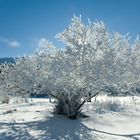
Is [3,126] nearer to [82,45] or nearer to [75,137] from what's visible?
[75,137]

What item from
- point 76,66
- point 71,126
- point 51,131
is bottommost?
point 51,131

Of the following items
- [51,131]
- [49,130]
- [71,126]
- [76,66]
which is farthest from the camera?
[76,66]

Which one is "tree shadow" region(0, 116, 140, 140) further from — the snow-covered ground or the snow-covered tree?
the snow-covered tree

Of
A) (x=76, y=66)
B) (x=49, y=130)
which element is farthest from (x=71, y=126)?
(x=76, y=66)

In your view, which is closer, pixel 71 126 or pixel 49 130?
pixel 49 130

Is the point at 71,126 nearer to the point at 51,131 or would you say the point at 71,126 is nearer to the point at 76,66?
the point at 51,131

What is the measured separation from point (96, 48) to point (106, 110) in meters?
4.46

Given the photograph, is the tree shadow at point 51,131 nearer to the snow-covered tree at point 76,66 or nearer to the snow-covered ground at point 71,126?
the snow-covered ground at point 71,126

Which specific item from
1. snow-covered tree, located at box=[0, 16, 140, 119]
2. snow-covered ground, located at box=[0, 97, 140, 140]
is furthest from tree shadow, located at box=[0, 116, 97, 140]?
snow-covered tree, located at box=[0, 16, 140, 119]

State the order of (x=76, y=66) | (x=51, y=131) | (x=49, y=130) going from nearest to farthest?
1. (x=51, y=131)
2. (x=49, y=130)
3. (x=76, y=66)

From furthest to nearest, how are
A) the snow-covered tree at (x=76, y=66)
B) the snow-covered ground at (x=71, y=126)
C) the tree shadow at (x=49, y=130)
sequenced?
the snow-covered tree at (x=76, y=66) → the snow-covered ground at (x=71, y=126) → the tree shadow at (x=49, y=130)

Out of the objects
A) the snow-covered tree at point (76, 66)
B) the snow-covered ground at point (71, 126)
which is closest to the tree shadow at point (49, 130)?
the snow-covered ground at point (71, 126)

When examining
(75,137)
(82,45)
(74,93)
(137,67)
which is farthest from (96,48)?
(75,137)

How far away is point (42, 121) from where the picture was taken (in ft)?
41.3
